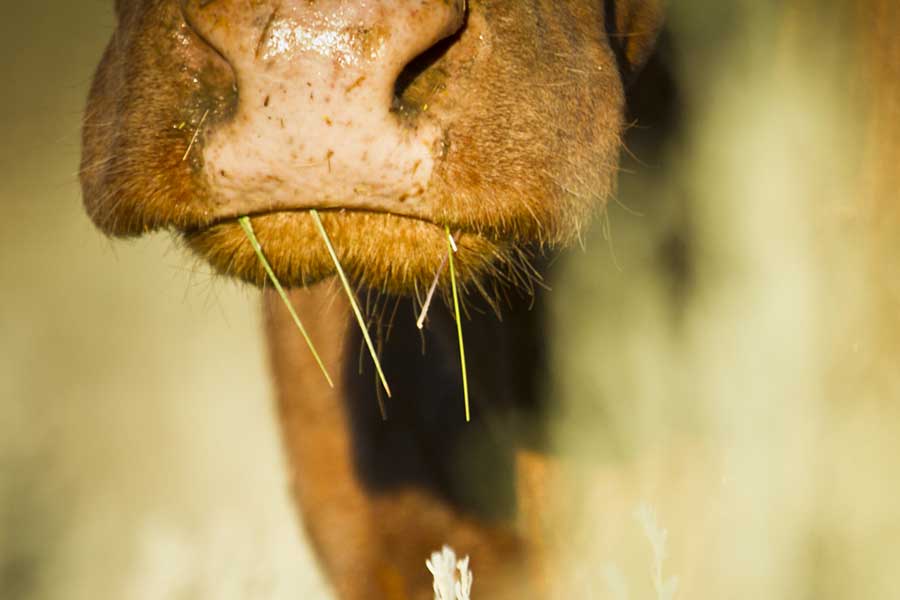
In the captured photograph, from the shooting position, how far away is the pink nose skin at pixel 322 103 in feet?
3.71

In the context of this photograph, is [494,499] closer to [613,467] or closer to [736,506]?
[613,467]

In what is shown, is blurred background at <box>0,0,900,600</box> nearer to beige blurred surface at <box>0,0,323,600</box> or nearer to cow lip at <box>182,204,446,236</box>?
cow lip at <box>182,204,446,236</box>

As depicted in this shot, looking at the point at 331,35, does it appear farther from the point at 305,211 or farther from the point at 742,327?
the point at 742,327

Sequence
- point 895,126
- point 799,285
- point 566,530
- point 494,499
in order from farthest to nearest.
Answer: point 494,499
point 566,530
point 799,285
point 895,126

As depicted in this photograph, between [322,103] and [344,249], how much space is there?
0.18m

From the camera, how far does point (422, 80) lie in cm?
121

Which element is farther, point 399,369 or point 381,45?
point 399,369

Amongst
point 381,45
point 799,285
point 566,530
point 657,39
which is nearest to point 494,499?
point 566,530

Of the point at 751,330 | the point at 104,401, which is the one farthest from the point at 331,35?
the point at 104,401

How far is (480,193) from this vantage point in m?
1.27

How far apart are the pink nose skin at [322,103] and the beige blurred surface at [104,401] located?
267 cm

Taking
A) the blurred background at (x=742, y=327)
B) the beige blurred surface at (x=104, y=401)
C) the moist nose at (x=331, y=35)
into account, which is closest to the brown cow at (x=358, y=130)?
the moist nose at (x=331, y=35)

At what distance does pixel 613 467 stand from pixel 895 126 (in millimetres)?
741

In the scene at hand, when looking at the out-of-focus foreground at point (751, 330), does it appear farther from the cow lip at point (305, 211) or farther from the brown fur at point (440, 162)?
the cow lip at point (305, 211)
